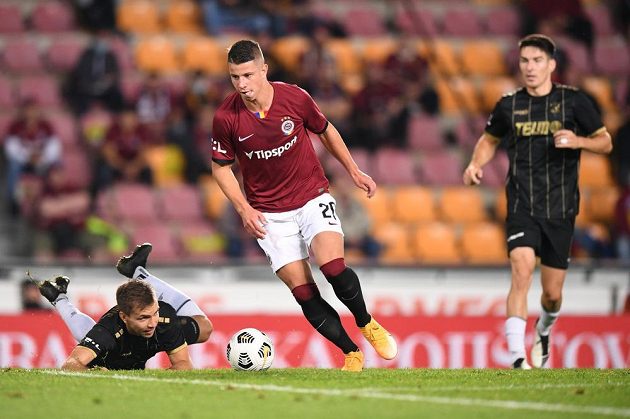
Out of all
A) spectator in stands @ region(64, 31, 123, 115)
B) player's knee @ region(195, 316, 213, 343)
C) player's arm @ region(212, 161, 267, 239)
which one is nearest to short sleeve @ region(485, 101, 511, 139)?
player's arm @ region(212, 161, 267, 239)

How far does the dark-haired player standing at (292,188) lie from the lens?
8734 millimetres

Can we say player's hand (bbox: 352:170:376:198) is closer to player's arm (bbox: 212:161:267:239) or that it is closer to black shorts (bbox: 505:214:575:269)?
player's arm (bbox: 212:161:267:239)

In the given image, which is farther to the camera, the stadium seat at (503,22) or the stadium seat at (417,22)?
the stadium seat at (503,22)

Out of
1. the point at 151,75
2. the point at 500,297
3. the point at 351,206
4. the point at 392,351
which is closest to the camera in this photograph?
the point at 392,351

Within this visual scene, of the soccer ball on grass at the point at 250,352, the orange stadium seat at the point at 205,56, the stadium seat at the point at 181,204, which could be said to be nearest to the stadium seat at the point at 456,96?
the orange stadium seat at the point at 205,56

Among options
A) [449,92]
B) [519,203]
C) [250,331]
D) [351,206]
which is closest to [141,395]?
[250,331]

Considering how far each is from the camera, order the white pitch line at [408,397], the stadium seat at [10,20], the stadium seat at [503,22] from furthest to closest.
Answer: the stadium seat at [503,22]
the stadium seat at [10,20]
the white pitch line at [408,397]

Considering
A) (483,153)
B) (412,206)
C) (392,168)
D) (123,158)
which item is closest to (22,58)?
(123,158)

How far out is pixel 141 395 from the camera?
755 centimetres

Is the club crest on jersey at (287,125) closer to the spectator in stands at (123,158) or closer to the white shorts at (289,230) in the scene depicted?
the white shorts at (289,230)

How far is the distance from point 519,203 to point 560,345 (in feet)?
13.4

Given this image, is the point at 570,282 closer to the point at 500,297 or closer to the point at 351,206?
the point at 500,297

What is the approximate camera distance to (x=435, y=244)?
53.2 feet

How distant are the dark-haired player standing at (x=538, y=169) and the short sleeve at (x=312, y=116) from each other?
4.56 ft
